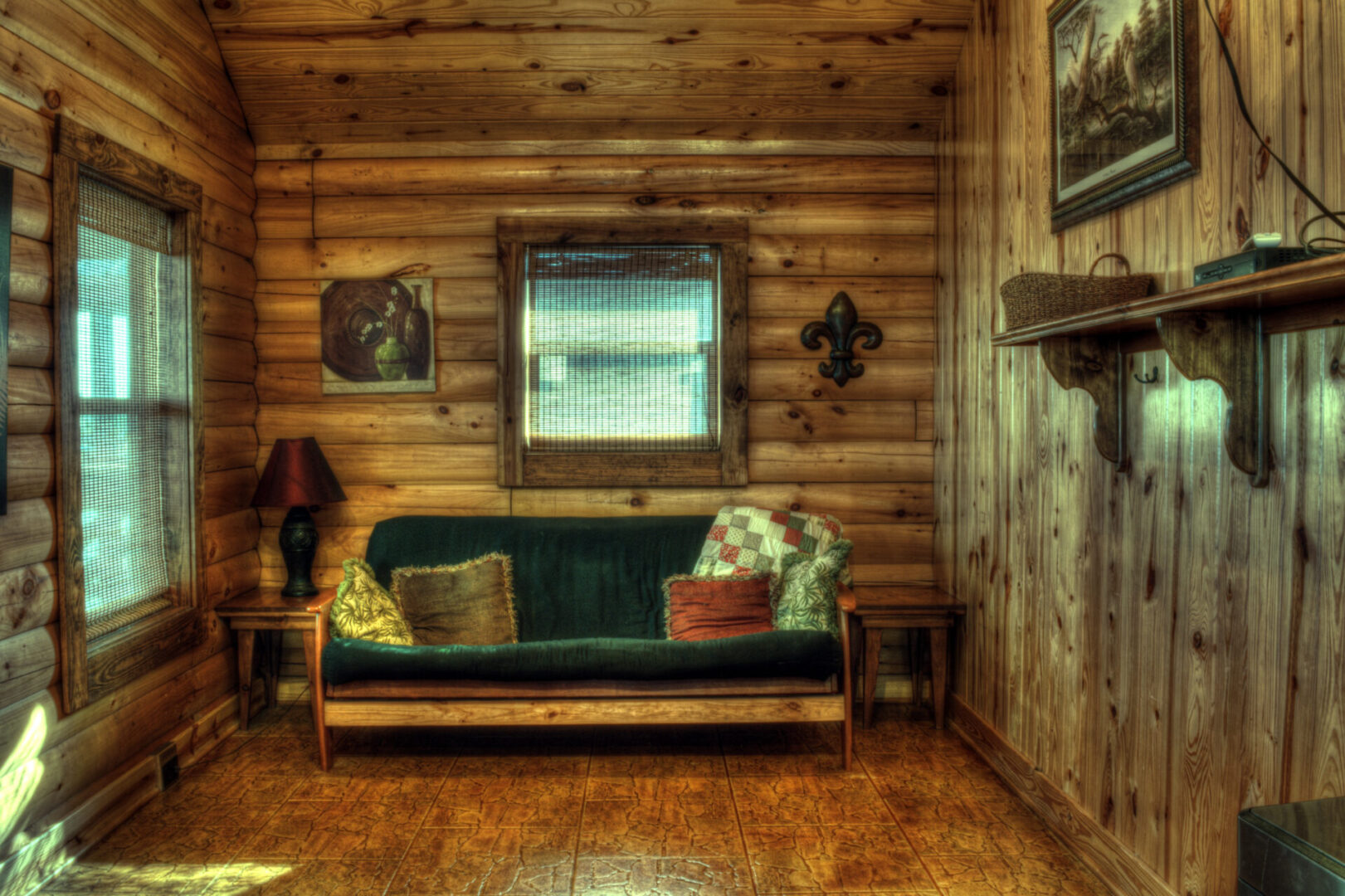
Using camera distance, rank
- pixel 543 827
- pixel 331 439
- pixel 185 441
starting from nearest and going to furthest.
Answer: pixel 543 827 < pixel 185 441 < pixel 331 439

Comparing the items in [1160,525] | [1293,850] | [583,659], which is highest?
[1160,525]

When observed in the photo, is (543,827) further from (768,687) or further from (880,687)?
(880,687)

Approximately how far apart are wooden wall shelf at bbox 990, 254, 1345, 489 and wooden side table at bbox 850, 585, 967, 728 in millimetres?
1488

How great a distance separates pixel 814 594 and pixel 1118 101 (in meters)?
1.73

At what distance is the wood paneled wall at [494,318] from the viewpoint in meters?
3.61

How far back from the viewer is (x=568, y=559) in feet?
11.3

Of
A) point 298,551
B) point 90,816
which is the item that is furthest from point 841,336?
point 90,816

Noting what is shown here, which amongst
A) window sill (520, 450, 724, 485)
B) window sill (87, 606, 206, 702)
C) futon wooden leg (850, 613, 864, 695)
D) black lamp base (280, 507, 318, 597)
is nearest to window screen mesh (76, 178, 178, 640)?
window sill (87, 606, 206, 702)

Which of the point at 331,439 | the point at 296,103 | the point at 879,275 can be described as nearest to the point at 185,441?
the point at 331,439

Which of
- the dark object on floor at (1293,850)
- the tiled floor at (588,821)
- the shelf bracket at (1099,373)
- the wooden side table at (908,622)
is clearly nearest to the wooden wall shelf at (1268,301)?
the shelf bracket at (1099,373)

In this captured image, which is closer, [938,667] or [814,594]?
[814,594]

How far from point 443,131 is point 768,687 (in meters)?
2.55

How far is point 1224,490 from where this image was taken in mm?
1792

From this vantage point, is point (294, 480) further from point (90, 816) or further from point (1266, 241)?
point (1266, 241)
